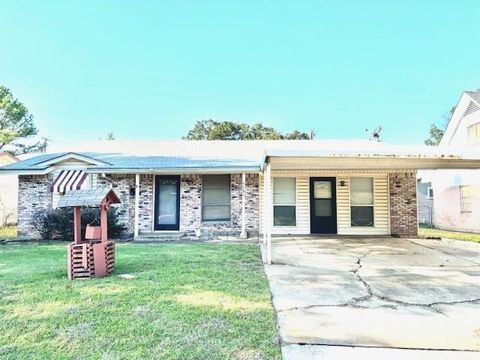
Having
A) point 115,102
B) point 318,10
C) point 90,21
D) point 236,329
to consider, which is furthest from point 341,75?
point 236,329

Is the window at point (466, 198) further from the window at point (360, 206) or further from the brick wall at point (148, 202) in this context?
the brick wall at point (148, 202)

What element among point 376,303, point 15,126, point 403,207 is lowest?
point 376,303

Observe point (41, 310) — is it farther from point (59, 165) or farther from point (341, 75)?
point (341, 75)

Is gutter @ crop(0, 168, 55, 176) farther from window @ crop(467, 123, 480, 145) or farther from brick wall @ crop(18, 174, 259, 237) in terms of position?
window @ crop(467, 123, 480, 145)

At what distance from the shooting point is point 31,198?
455 inches

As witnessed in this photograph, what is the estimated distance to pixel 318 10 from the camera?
1284cm

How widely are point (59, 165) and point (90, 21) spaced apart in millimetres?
5962

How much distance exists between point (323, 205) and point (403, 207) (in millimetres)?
2830

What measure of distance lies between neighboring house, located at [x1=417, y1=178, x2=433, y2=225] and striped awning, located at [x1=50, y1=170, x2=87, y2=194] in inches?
720

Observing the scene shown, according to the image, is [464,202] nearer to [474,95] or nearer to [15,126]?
[474,95]

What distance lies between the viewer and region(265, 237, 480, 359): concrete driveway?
9.96 ft

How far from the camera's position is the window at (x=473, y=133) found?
15129 millimetres

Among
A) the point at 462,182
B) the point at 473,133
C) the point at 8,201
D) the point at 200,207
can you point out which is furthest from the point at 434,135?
the point at 8,201

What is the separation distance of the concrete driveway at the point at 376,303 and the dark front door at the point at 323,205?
3.82 meters
